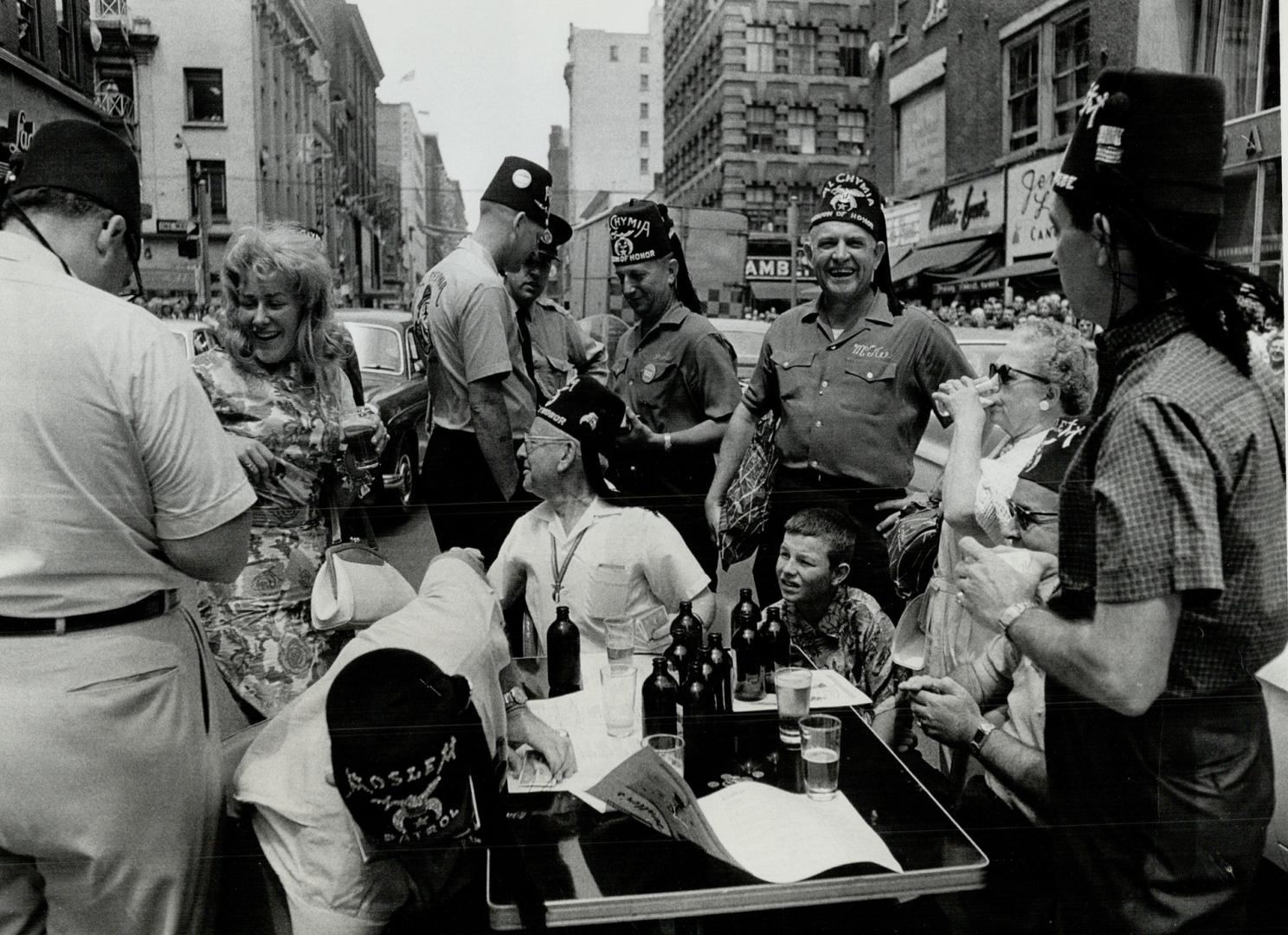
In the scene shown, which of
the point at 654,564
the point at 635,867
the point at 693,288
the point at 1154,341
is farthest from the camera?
the point at 693,288

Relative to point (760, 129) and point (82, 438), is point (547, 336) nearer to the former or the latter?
point (760, 129)

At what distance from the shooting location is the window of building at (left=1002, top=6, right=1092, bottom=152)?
189 cm

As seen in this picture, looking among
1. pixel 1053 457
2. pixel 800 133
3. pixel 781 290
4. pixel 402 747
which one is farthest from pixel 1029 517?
pixel 402 747

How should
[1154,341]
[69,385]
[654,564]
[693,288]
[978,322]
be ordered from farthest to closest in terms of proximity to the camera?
[693,288] → [978,322] → [654,564] → [69,385] → [1154,341]

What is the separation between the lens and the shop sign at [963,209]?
2.07 meters

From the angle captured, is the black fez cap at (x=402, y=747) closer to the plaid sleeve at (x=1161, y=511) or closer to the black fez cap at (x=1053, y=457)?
the plaid sleeve at (x=1161, y=511)

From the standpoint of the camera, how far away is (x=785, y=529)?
2.71 meters

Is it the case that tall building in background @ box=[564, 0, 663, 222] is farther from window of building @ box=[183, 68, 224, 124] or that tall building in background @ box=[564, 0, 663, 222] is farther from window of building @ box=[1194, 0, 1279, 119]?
window of building @ box=[1194, 0, 1279, 119]

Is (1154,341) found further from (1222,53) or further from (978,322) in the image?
(978,322)

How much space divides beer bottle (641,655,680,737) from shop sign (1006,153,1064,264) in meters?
1.10

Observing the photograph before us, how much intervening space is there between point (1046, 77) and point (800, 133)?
52 cm

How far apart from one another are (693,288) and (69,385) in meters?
2.16

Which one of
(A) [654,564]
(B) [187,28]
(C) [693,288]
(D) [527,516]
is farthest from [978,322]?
(B) [187,28]

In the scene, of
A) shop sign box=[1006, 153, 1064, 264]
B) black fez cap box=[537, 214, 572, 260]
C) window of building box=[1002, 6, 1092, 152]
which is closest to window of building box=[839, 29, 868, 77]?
window of building box=[1002, 6, 1092, 152]
